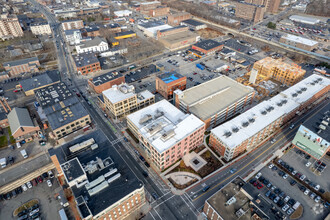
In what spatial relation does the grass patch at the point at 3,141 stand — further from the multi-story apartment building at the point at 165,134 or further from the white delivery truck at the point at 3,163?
the multi-story apartment building at the point at 165,134

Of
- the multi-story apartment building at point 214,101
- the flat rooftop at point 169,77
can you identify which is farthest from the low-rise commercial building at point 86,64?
the multi-story apartment building at point 214,101

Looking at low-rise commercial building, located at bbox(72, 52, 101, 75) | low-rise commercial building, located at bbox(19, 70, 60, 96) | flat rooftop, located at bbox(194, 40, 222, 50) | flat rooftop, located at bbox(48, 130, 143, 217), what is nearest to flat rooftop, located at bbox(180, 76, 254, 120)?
flat rooftop, located at bbox(48, 130, 143, 217)

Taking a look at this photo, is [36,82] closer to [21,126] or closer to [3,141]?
[21,126]

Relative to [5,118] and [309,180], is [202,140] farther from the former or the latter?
[5,118]

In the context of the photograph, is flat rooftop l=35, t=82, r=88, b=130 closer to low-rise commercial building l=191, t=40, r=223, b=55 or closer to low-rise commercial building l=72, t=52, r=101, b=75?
low-rise commercial building l=72, t=52, r=101, b=75

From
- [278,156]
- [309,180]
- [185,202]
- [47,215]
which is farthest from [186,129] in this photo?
[47,215]

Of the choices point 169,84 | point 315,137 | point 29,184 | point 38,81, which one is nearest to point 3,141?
point 29,184
